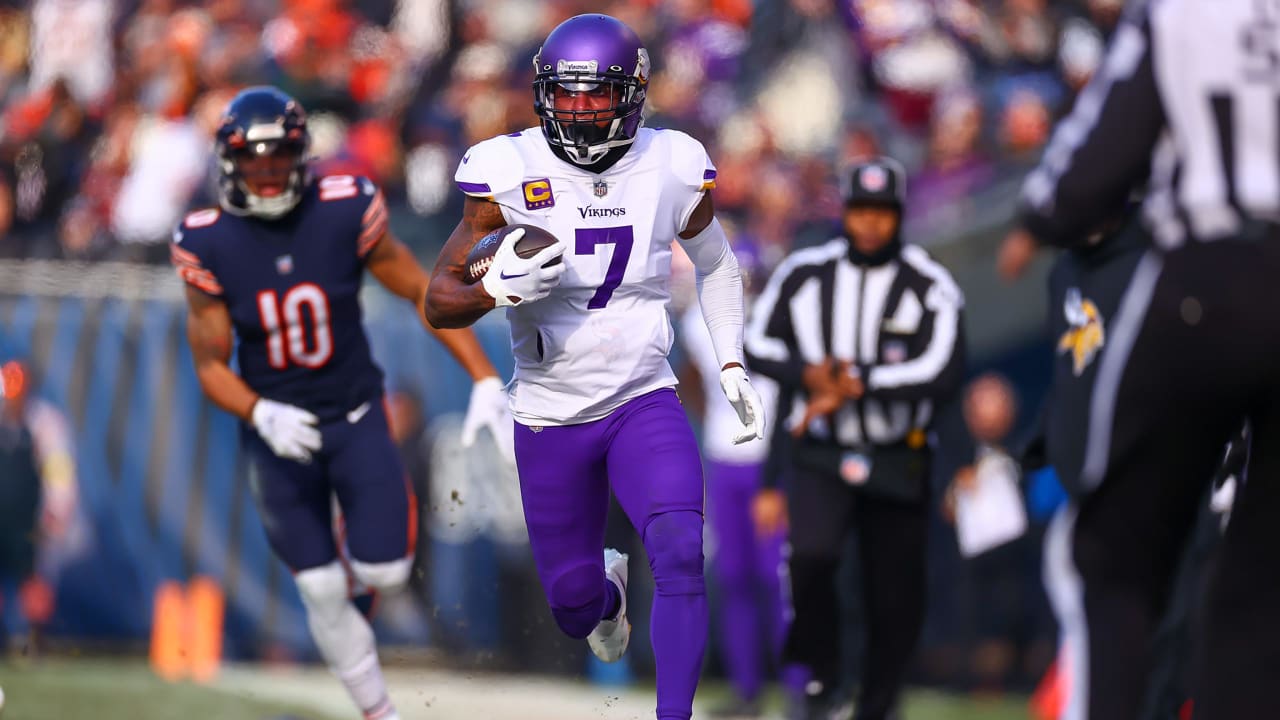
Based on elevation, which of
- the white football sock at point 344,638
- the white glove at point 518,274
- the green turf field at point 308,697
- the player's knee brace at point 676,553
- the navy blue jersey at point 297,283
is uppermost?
the white glove at point 518,274

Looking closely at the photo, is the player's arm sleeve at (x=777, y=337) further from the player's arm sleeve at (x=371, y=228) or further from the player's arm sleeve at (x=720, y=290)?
the player's arm sleeve at (x=371, y=228)

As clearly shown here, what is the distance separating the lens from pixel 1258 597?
2801 millimetres

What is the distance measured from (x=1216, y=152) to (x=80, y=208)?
28.4ft

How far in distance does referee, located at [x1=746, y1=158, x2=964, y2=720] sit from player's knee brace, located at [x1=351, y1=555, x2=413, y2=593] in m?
1.51


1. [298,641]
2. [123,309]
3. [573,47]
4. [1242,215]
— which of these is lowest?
[298,641]

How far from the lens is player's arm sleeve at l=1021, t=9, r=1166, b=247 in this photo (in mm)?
2875

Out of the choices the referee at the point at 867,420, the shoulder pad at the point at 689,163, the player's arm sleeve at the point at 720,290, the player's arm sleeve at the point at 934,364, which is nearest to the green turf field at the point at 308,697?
the referee at the point at 867,420

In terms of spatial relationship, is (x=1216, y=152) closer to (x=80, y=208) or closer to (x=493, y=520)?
(x=493, y=520)

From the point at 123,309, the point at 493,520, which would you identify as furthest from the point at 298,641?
the point at 123,309

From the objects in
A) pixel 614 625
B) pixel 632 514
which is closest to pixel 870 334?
pixel 614 625

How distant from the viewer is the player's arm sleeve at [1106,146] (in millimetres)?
2875

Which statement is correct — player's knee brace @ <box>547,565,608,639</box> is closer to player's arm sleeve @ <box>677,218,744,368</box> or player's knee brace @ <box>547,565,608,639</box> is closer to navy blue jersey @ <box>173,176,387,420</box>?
player's arm sleeve @ <box>677,218,744,368</box>

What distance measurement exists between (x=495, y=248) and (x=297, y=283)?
1559mm

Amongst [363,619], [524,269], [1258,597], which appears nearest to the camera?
[1258,597]
